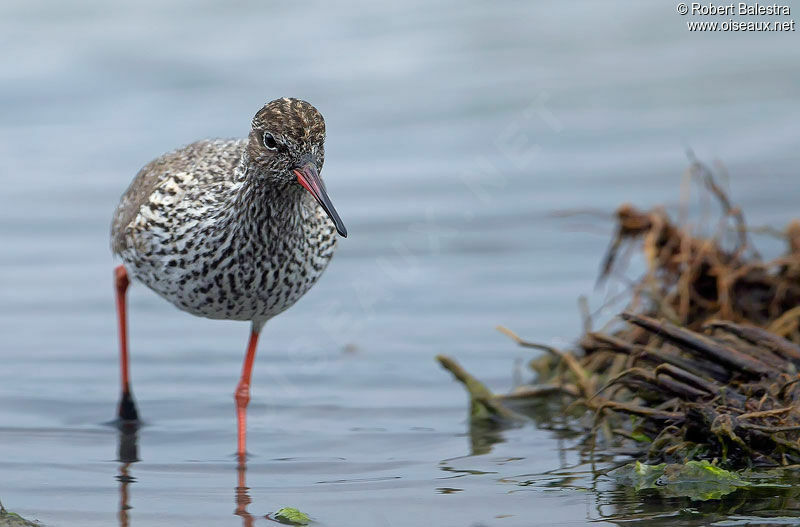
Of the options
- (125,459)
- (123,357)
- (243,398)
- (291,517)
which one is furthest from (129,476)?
(123,357)

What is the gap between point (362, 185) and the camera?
13648 mm

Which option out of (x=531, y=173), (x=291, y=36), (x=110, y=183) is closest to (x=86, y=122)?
(x=110, y=183)

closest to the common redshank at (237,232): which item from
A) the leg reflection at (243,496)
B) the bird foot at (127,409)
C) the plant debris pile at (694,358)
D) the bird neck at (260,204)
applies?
the bird neck at (260,204)

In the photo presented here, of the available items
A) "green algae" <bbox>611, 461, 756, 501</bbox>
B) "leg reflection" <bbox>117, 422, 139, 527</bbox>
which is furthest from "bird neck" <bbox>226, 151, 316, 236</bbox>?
"green algae" <bbox>611, 461, 756, 501</bbox>

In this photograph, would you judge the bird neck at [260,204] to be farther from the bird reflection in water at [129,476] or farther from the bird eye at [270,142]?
the bird reflection in water at [129,476]

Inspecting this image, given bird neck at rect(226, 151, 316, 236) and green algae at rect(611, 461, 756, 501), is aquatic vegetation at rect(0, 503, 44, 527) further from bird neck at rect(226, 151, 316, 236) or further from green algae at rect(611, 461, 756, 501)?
green algae at rect(611, 461, 756, 501)

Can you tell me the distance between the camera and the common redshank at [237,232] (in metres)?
6.96

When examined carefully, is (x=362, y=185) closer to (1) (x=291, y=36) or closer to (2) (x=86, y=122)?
(2) (x=86, y=122)

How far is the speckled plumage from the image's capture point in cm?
714

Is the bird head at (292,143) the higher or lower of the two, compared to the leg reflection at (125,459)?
higher

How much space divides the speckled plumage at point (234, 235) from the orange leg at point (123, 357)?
3.96 feet

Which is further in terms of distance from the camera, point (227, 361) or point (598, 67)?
point (598, 67)

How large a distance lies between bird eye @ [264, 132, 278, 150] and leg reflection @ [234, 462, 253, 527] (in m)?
1.92

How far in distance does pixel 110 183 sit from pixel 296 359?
16.4 feet
